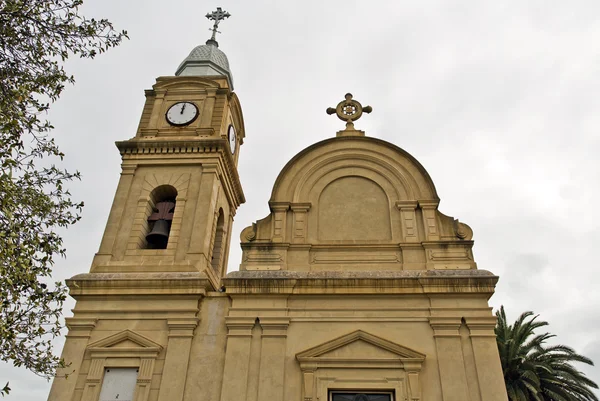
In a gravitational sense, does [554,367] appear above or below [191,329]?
above

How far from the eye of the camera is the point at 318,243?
47.8 feet

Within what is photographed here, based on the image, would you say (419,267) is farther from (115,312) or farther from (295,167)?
(115,312)

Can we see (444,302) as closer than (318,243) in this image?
Yes

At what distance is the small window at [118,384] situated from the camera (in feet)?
41.1

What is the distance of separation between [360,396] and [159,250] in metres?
7.25

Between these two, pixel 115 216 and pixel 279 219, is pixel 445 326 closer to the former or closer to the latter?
pixel 279 219

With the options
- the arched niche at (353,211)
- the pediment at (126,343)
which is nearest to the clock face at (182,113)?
the arched niche at (353,211)

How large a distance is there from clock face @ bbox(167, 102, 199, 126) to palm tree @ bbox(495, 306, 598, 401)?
15.7m

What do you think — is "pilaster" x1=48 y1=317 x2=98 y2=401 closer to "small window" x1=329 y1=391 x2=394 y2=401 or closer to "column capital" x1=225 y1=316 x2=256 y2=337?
"column capital" x1=225 y1=316 x2=256 y2=337

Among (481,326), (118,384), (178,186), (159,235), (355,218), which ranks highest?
(178,186)

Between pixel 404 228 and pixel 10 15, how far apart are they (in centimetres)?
1061

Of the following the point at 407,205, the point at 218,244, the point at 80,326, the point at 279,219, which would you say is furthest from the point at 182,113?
the point at 407,205

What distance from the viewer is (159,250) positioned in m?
15.4

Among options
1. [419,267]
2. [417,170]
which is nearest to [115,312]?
[419,267]
